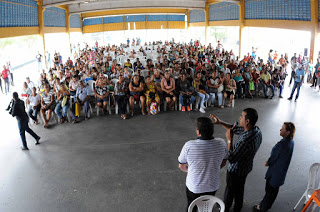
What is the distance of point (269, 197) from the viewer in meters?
3.36

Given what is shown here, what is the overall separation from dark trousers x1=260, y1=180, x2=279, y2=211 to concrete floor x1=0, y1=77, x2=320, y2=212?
0.23 m

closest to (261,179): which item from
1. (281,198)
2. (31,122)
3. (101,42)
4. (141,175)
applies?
(281,198)

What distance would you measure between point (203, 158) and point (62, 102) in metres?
5.91

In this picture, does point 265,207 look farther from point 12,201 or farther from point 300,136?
point 12,201

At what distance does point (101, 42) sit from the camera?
3111 centimetres

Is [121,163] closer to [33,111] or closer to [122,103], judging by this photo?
[122,103]

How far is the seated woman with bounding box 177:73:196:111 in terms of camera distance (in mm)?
8164

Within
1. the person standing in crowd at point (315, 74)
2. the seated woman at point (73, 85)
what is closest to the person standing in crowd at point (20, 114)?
the seated woman at point (73, 85)

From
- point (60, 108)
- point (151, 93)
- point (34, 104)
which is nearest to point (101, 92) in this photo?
point (60, 108)

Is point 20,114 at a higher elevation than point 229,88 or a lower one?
lower

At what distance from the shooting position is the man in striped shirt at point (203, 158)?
95.6 inches

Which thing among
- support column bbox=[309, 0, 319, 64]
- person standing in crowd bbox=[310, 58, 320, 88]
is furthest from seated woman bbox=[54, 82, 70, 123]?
support column bbox=[309, 0, 319, 64]

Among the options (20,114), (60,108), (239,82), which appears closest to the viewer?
(20,114)

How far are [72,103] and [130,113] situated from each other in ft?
5.83
